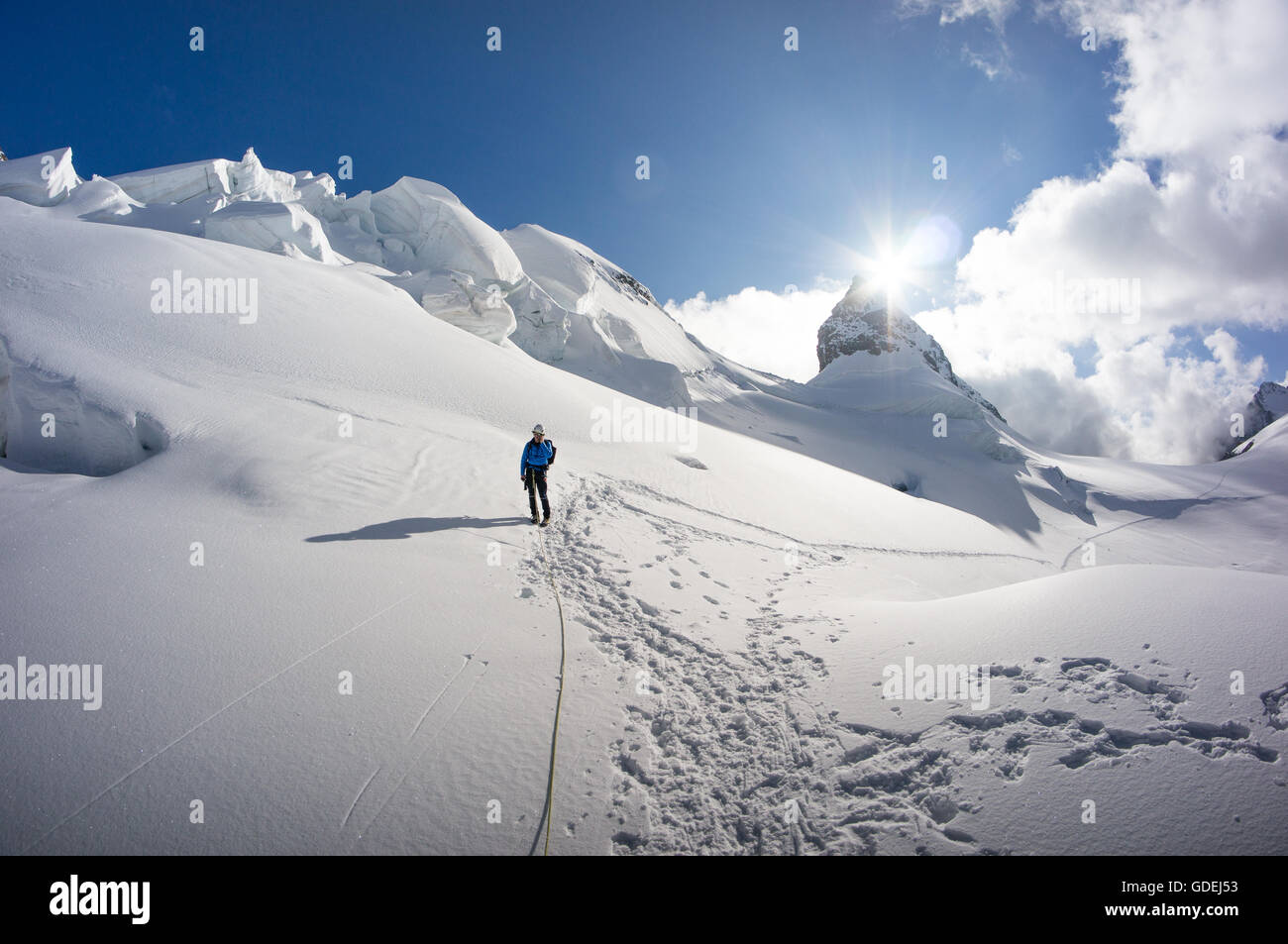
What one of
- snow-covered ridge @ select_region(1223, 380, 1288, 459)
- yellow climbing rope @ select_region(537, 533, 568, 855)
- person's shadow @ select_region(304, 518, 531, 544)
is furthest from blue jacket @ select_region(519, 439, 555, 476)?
snow-covered ridge @ select_region(1223, 380, 1288, 459)

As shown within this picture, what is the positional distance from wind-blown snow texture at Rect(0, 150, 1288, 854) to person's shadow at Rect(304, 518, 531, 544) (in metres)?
0.05

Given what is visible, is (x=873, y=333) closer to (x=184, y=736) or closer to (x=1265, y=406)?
(x=1265, y=406)

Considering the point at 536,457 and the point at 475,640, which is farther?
the point at 536,457

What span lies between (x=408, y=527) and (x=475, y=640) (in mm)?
3073

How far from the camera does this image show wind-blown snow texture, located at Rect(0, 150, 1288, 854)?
9.69ft

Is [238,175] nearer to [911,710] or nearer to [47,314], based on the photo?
[47,314]

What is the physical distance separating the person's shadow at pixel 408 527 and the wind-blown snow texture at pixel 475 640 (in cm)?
5

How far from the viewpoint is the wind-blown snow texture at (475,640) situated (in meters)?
2.95

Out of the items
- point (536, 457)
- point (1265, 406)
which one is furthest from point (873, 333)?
point (536, 457)

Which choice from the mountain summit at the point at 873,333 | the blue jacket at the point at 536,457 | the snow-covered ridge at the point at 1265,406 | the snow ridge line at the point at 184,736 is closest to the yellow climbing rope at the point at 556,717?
the snow ridge line at the point at 184,736

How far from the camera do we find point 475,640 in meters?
4.91

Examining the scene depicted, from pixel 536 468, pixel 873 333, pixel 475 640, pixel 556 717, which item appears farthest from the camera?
pixel 873 333

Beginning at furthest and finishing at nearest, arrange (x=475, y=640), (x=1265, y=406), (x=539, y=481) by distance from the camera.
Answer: (x=1265, y=406)
(x=539, y=481)
(x=475, y=640)
